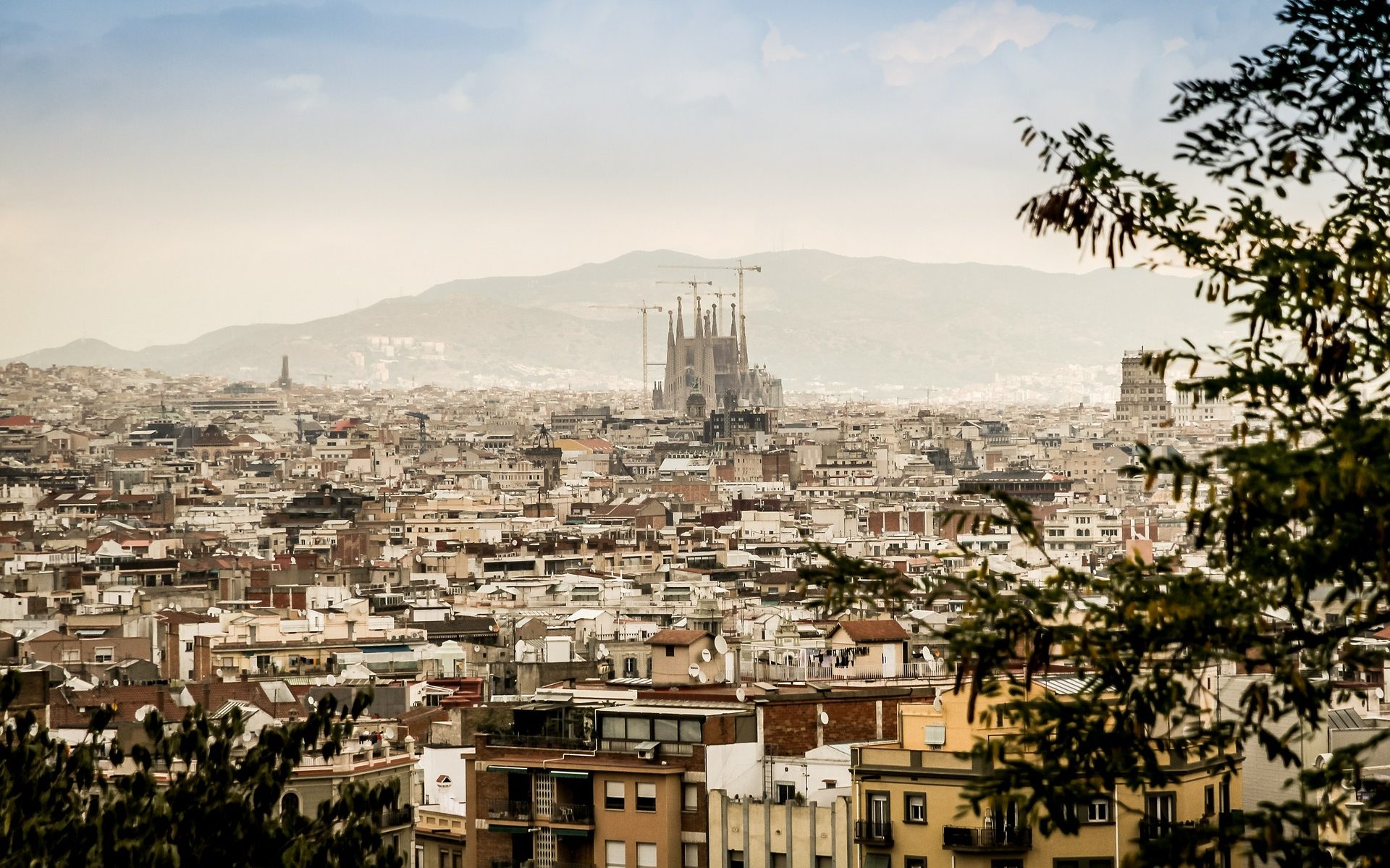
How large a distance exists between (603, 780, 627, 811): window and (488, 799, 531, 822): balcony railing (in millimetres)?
682

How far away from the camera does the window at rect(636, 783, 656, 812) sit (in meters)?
17.8

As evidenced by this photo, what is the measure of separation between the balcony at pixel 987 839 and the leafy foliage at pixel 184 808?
634cm

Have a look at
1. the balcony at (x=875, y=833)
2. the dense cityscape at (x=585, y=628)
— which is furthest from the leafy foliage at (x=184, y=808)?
the balcony at (x=875, y=833)

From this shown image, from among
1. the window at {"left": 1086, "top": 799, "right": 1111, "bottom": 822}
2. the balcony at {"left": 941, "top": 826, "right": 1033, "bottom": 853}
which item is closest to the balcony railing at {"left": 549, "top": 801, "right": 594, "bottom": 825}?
the balcony at {"left": 941, "top": 826, "right": 1033, "bottom": 853}

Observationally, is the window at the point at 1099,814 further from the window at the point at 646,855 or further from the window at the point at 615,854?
the window at the point at 615,854

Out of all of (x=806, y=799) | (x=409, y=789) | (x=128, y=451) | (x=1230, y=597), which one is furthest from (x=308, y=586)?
(x=128, y=451)

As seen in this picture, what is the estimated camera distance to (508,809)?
18531 millimetres

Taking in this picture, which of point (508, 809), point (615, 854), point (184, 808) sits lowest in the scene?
point (615, 854)

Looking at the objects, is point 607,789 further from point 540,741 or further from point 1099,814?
point 1099,814

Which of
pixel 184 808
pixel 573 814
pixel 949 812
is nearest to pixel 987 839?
pixel 949 812

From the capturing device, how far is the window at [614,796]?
58.9ft

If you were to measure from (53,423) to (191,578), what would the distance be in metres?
119

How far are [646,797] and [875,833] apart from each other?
2.36 meters

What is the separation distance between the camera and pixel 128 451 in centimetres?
16112
